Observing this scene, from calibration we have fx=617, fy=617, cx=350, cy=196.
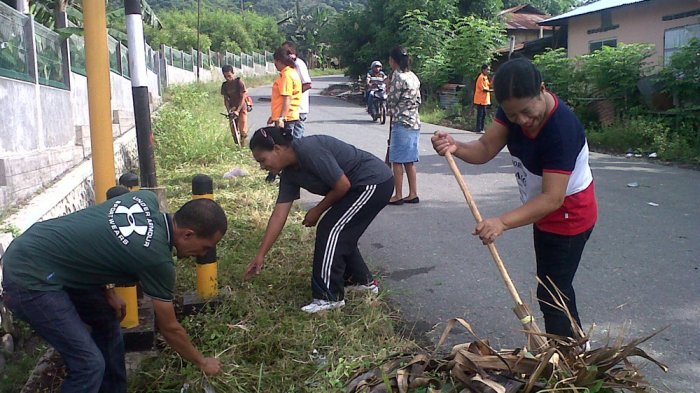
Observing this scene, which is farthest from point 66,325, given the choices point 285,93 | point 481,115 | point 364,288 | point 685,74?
point 481,115

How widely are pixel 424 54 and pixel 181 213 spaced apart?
2091cm

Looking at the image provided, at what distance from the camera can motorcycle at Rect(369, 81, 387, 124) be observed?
1644 centimetres

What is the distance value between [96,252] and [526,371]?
1753mm

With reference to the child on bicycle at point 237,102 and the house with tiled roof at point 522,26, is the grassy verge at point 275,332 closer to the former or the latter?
the child on bicycle at point 237,102

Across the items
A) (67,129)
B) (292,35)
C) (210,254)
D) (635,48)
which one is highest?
(292,35)

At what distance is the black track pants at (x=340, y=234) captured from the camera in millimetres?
3738

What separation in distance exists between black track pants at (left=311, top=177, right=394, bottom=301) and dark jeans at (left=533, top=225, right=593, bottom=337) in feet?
3.92

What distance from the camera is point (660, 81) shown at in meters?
11.2

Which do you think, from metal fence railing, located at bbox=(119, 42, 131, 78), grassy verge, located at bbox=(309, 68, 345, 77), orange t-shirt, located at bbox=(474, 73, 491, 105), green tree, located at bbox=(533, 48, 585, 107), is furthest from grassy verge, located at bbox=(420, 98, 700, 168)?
grassy verge, located at bbox=(309, 68, 345, 77)

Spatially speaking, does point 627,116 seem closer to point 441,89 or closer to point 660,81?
point 660,81

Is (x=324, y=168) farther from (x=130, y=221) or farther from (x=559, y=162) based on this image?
(x=559, y=162)

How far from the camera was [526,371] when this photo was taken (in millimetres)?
2211

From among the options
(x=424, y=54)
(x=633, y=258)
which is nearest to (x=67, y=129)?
(x=633, y=258)

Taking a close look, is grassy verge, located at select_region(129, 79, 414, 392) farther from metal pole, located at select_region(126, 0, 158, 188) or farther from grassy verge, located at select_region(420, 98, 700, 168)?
grassy verge, located at select_region(420, 98, 700, 168)
